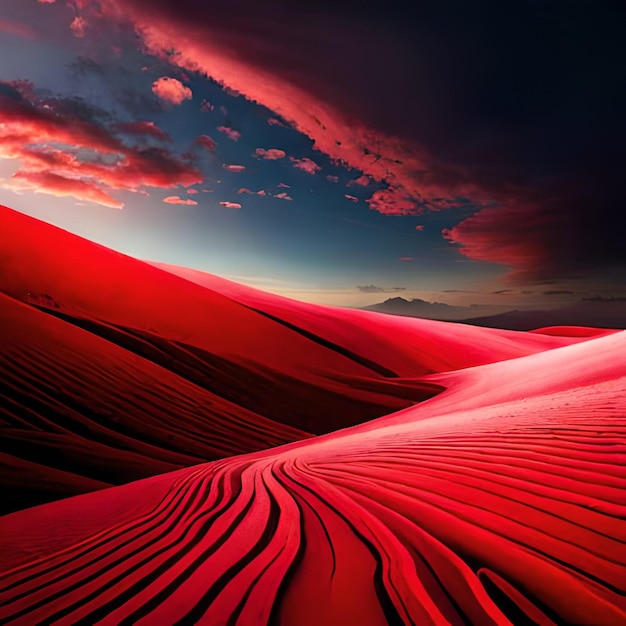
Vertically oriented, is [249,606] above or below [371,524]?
below

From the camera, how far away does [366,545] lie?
5.34 feet

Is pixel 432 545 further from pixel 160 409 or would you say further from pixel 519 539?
pixel 160 409

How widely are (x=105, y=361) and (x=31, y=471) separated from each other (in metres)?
3.20

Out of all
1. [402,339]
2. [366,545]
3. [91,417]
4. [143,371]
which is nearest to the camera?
[366,545]

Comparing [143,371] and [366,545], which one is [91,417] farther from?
[366,545]

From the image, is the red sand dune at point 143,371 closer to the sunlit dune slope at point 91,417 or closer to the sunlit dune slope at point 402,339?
the sunlit dune slope at point 91,417

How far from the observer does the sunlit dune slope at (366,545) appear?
1248 millimetres

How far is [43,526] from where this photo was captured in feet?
9.27

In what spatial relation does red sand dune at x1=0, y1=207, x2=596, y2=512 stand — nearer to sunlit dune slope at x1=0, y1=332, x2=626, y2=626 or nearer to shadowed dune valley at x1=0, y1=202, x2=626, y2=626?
shadowed dune valley at x1=0, y1=202, x2=626, y2=626

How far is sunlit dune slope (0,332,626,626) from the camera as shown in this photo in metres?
1.25

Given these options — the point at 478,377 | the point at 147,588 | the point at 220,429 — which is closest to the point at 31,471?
the point at 220,429

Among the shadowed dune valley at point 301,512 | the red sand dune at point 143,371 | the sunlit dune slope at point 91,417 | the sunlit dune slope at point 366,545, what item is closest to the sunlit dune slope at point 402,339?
the red sand dune at point 143,371

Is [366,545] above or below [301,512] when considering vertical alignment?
above

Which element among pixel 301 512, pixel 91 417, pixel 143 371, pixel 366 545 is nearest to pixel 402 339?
pixel 143 371
